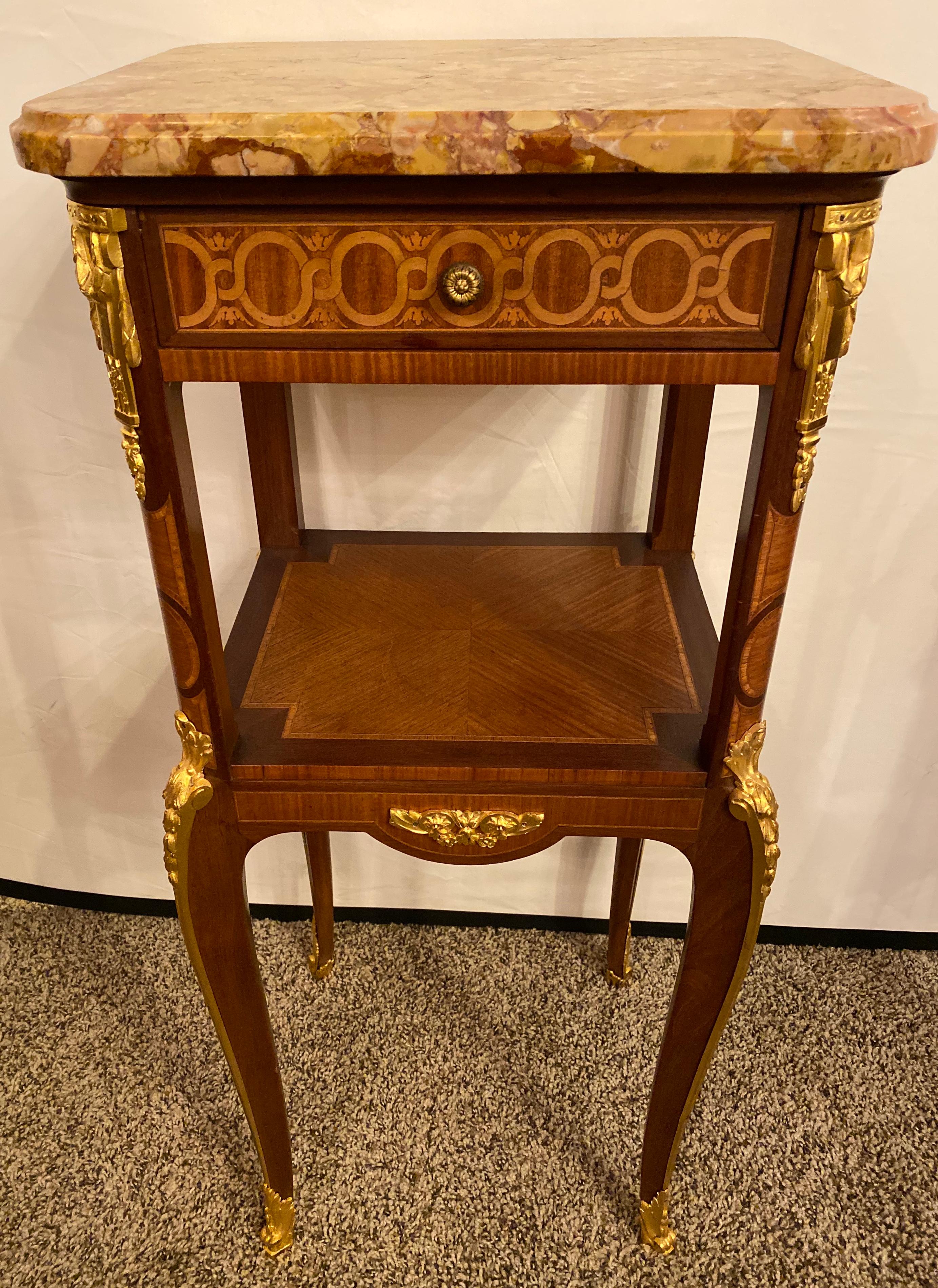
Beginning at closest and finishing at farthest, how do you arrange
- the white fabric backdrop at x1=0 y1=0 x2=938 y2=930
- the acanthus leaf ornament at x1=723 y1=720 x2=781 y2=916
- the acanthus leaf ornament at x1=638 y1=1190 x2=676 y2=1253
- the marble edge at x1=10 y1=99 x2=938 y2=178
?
the marble edge at x1=10 y1=99 x2=938 y2=178 < the acanthus leaf ornament at x1=723 y1=720 x2=781 y2=916 < the white fabric backdrop at x1=0 y1=0 x2=938 y2=930 < the acanthus leaf ornament at x1=638 y1=1190 x2=676 y2=1253

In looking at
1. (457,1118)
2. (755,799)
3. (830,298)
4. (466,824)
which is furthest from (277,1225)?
(830,298)

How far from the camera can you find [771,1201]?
1187mm

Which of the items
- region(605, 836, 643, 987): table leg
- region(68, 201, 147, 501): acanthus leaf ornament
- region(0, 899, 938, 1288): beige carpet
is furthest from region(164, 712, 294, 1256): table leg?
region(605, 836, 643, 987): table leg

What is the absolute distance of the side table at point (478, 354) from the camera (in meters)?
0.57

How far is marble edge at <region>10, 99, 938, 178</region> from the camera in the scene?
1.82ft

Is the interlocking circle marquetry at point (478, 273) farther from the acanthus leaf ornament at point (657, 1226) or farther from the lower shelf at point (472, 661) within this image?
the acanthus leaf ornament at point (657, 1226)

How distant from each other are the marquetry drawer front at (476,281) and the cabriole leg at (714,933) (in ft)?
1.11

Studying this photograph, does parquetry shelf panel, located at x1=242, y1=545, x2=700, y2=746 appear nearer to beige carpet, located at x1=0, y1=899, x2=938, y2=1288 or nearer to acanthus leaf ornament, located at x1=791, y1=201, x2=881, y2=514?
acanthus leaf ornament, located at x1=791, y1=201, x2=881, y2=514

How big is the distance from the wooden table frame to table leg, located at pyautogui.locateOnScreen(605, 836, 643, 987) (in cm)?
34

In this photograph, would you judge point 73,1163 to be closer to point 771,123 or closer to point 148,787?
point 148,787

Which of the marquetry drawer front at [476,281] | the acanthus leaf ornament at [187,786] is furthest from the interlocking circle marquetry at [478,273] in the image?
the acanthus leaf ornament at [187,786]

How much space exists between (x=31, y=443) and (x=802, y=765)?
41.4 inches

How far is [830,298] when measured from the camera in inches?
24.4

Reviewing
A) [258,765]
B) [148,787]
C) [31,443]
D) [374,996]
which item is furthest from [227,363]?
[374,996]
